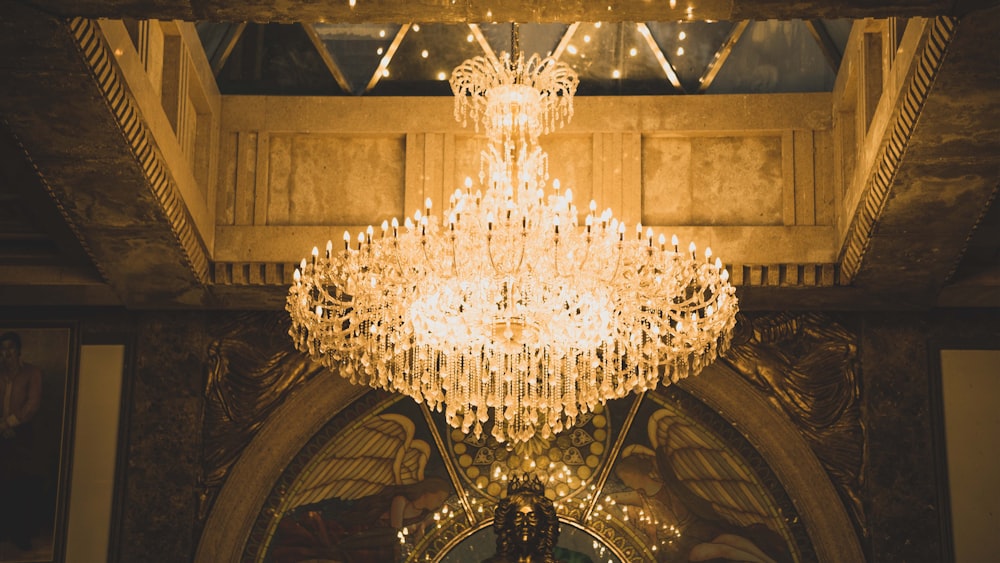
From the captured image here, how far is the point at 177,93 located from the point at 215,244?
1.15 metres

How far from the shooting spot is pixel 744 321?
958 cm

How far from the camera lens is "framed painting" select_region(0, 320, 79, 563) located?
30.5ft

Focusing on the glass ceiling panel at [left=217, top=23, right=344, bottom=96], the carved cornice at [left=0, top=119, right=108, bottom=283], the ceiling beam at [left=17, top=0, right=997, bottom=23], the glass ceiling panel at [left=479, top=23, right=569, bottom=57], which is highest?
the glass ceiling panel at [left=479, top=23, right=569, bottom=57]

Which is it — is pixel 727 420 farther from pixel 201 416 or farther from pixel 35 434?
pixel 35 434

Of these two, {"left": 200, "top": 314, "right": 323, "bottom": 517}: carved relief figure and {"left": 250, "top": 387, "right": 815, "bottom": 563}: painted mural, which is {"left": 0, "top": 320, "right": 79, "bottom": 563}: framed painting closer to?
{"left": 200, "top": 314, "right": 323, "bottom": 517}: carved relief figure

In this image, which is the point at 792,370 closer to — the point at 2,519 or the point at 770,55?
the point at 770,55

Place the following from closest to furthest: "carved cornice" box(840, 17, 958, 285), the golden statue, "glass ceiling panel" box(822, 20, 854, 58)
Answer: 1. "carved cornice" box(840, 17, 958, 285)
2. the golden statue
3. "glass ceiling panel" box(822, 20, 854, 58)

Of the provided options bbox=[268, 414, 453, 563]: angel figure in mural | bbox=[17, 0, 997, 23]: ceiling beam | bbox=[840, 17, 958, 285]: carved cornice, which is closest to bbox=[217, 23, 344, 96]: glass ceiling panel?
bbox=[268, 414, 453, 563]: angel figure in mural

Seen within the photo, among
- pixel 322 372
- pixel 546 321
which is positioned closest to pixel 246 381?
pixel 322 372

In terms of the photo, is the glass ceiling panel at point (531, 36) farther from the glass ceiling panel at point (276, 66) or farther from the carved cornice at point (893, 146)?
the carved cornice at point (893, 146)

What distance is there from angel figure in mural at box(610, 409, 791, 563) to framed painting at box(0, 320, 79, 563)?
369 cm

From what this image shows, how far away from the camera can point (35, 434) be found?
9492 millimetres

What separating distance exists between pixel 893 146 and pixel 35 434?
5.80 m

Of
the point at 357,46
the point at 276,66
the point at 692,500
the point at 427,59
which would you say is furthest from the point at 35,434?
the point at 692,500
